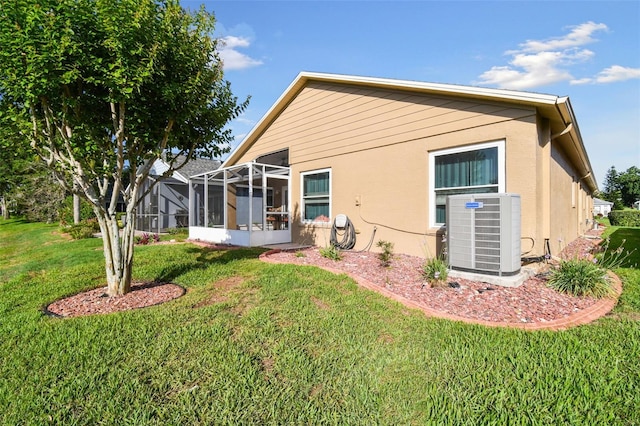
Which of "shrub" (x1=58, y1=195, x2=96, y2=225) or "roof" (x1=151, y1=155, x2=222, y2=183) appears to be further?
"shrub" (x1=58, y1=195, x2=96, y2=225)

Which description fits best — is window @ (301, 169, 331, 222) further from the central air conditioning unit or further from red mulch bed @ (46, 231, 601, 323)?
the central air conditioning unit

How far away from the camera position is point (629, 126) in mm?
9945

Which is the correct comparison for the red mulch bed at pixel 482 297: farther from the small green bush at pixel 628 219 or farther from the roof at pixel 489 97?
the small green bush at pixel 628 219

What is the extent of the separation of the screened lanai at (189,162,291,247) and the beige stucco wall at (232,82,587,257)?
0.78 m

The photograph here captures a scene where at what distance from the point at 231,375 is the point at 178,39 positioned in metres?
4.63

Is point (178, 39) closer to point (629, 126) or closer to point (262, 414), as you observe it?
point (262, 414)

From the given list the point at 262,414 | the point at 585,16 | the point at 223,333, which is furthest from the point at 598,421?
the point at 585,16

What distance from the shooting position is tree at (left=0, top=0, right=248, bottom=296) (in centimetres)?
358

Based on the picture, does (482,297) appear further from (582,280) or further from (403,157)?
(403,157)

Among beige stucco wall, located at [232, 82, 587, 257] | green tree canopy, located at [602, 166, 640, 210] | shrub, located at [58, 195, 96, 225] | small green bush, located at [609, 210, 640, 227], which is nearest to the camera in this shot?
beige stucco wall, located at [232, 82, 587, 257]

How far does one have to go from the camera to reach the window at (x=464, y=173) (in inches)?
232

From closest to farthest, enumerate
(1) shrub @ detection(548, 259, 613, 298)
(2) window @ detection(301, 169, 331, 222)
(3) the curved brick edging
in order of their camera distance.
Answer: (3) the curved brick edging, (1) shrub @ detection(548, 259, 613, 298), (2) window @ detection(301, 169, 331, 222)

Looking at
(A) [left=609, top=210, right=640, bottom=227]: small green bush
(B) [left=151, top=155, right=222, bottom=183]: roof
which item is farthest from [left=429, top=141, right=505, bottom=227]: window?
(A) [left=609, top=210, right=640, bottom=227]: small green bush

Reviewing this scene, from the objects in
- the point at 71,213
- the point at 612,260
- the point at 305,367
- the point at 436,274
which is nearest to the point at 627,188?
the point at 612,260
